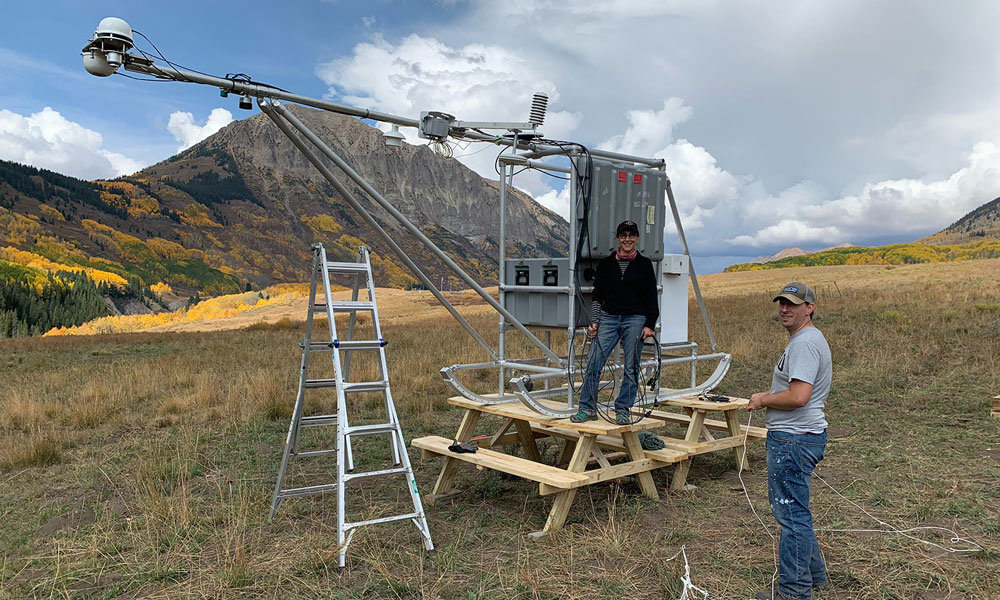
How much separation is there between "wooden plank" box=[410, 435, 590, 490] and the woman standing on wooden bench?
70cm

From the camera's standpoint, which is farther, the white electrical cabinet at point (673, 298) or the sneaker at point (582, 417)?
the white electrical cabinet at point (673, 298)

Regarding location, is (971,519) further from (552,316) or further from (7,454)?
(7,454)

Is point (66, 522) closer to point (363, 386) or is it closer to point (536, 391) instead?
point (363, 386)

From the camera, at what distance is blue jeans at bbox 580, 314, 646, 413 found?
21.0ft

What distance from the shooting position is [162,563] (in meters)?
5.03

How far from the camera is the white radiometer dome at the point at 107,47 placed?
4957 mm

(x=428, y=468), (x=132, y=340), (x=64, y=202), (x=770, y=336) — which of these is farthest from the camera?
(x=64, y=202)

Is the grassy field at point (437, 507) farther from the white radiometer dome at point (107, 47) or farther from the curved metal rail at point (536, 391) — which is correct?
the white radiometer dome at point (107, 47)

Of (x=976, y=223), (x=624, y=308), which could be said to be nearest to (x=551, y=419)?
(x=624, y=308)

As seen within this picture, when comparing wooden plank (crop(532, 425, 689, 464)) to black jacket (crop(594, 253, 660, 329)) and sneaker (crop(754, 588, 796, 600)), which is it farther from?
sneaker (crop(754, 588, 796, 600))

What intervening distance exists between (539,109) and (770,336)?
11959mm

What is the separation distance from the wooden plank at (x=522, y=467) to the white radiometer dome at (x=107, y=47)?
4357 millimetres

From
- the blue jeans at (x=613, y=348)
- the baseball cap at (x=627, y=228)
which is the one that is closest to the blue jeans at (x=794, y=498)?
the blue jeans at (x=613, y=348)

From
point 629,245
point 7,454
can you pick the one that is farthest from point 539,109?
point 7,454
